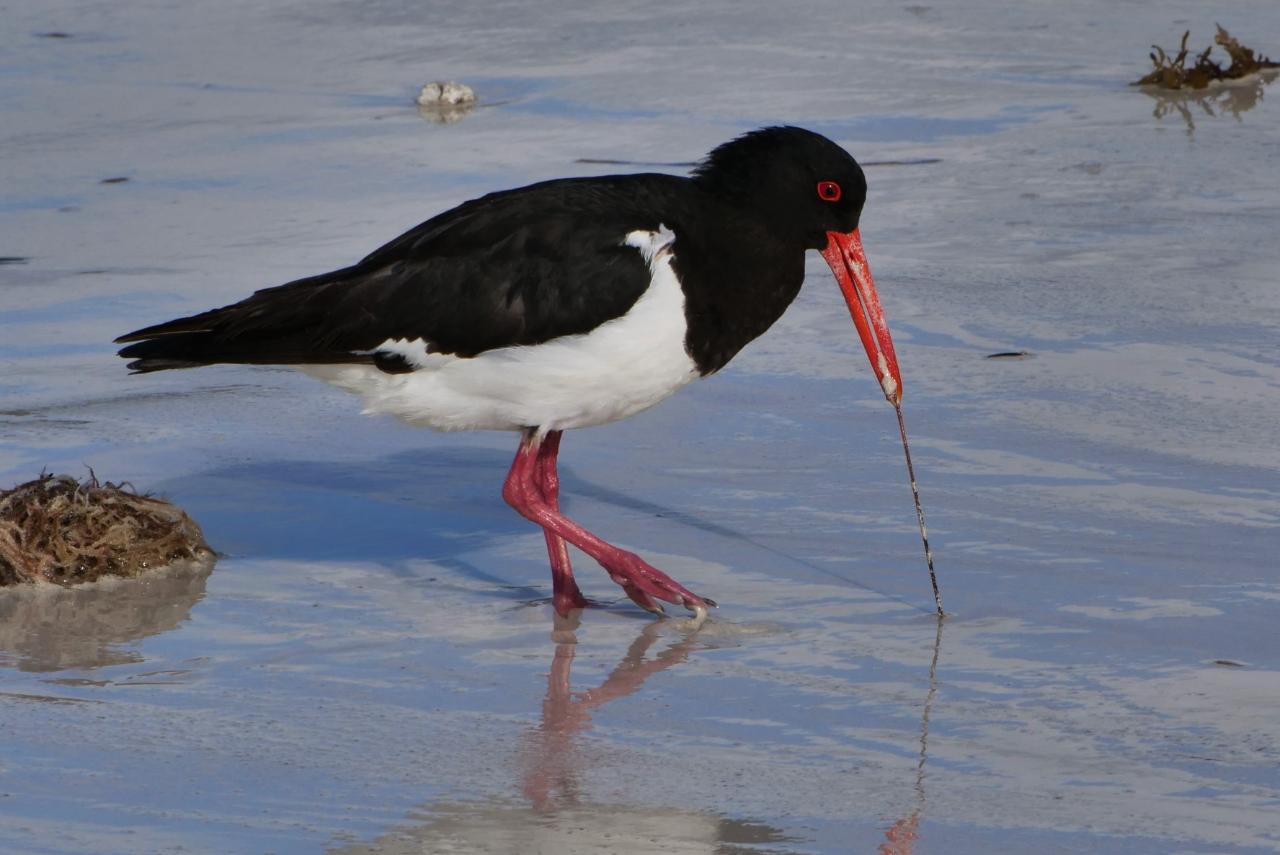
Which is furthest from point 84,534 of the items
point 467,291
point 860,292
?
point 860,292

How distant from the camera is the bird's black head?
597 cm

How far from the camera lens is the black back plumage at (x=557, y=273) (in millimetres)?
5680

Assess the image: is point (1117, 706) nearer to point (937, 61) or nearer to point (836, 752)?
point (836, 752)

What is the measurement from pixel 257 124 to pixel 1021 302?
554cm

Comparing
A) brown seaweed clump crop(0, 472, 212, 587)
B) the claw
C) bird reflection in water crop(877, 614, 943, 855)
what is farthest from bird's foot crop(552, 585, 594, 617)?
bird reflection in water crop(877, 614, 943, 855)

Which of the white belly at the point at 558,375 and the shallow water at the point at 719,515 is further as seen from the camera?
the white belly at the point at 558,375

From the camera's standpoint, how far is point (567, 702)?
188 inches

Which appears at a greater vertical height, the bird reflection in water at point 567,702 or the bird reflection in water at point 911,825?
the bird reflection in water at point 911,825

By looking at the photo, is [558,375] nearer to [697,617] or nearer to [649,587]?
[649,587]

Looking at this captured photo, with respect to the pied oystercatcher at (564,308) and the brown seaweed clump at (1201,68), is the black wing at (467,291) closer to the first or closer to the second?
the pied oystercatcher at (564,308)

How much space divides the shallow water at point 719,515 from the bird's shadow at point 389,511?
0.07 feet

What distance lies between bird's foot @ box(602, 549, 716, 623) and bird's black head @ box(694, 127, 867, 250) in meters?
1.16

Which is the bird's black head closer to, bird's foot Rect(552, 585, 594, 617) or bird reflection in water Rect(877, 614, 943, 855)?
bird's foot Rect(552, 585, 594, 617)

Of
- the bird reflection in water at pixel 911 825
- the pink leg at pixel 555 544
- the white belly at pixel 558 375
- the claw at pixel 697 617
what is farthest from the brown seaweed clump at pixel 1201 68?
the bird reflection in water at pixel 911 825
